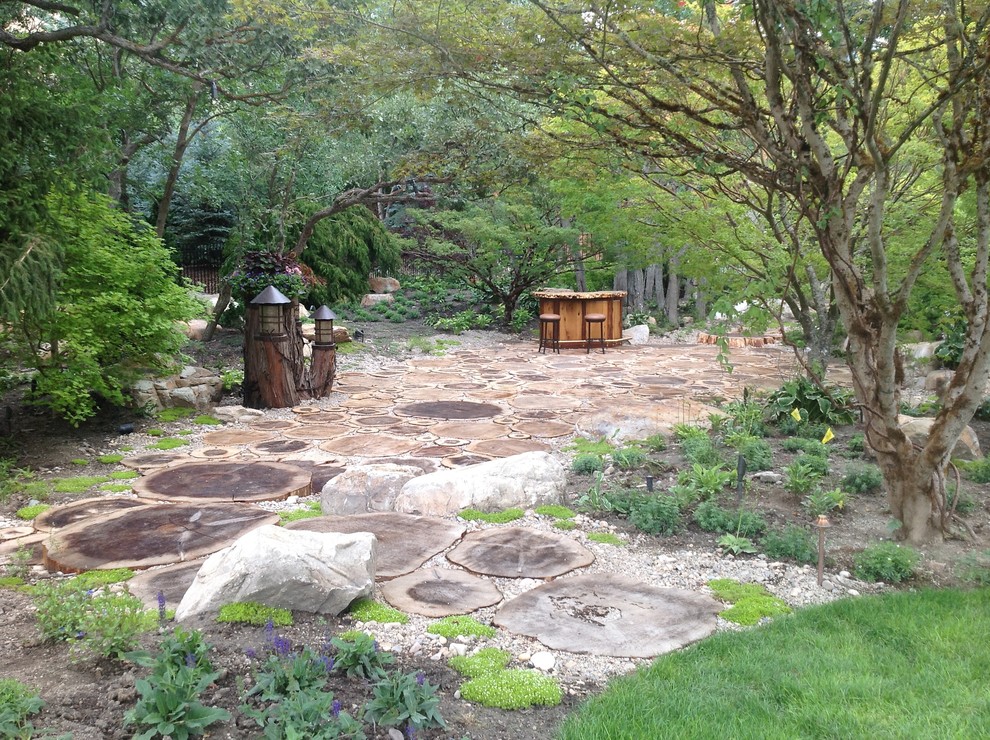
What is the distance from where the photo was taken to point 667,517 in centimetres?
432

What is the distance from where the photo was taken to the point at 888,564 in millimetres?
3613

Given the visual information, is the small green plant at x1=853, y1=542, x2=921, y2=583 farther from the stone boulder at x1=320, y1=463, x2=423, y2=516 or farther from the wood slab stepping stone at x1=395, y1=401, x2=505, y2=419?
the wood slab stepping stone at x1=395, y1=401, x2=505, y2=419

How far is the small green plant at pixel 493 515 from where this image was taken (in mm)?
4465

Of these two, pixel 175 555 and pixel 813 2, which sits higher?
pixel 813 2

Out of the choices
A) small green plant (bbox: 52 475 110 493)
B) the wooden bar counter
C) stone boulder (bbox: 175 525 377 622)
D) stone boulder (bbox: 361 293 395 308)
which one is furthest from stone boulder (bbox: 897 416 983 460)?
stone boulder (bbox: 361 293 395 308)

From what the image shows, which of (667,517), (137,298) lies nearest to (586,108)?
(667,517)

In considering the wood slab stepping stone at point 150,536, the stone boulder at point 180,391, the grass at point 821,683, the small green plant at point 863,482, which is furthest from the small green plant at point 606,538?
the stone boulder at point 180,391

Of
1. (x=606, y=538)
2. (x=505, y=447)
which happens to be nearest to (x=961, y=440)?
(x=606, y=538)

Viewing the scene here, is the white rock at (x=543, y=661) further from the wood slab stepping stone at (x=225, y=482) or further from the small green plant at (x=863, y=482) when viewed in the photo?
the small green plant at (x=863, y=482)

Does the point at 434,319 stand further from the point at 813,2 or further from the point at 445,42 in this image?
the point at 813,2

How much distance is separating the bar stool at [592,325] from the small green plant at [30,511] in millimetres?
9971

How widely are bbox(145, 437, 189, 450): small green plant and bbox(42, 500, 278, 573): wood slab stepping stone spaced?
5.76 ft

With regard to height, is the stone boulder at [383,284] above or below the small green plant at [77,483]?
above

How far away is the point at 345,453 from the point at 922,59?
5.02m
